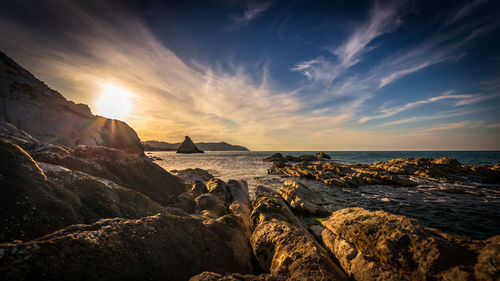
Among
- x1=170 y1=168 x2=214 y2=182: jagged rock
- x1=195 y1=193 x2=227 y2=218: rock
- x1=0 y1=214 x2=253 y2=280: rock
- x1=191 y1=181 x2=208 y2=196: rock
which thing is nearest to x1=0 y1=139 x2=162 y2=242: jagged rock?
x1=0 y1=214 x2=253 y2=280: rock

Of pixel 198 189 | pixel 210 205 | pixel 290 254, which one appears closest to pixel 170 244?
pixel 290 254

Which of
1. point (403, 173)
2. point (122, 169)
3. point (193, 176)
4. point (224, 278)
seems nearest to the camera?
point (224, 278)

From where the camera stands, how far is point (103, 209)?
4.10 m

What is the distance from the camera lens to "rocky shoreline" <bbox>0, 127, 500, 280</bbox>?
7.31 ft

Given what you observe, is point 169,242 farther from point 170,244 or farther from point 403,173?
point 403,173

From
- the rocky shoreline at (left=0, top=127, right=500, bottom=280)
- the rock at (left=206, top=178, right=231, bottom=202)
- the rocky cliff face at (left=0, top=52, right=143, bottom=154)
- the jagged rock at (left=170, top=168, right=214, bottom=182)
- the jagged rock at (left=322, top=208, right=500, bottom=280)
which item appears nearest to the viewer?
the rocky shoreline at (left=0, top=127, right=500, bottom=280)

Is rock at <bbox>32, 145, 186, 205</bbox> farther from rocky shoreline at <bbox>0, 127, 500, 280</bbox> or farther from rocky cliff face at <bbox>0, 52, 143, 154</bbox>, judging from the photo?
rocky cliff face at <bbox>0, 52, 143, 154</bbox>

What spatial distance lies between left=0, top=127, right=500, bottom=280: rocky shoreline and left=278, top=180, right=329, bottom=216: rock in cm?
455

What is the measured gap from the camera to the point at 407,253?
325 cm

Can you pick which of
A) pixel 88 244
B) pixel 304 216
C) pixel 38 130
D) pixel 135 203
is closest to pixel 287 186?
pixel 304 216

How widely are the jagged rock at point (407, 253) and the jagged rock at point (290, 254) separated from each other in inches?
22.2

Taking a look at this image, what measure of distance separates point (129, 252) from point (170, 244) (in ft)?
2.34

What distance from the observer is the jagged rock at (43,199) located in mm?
2619

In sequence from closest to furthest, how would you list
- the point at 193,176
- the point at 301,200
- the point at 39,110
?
the point at 301,200
the point at 193,176
the point at 39,110
